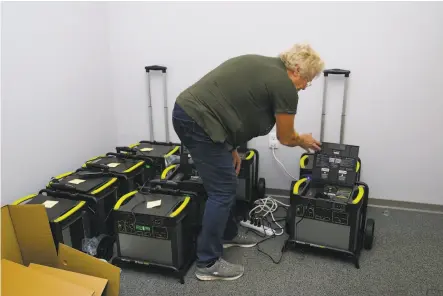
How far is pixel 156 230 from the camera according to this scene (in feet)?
6.39

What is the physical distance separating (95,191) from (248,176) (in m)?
0.96

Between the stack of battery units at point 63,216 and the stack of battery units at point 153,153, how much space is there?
61 cm

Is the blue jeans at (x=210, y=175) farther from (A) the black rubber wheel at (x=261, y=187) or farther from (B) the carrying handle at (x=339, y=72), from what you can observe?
(B) the carrying handle at (x=339, y=72)

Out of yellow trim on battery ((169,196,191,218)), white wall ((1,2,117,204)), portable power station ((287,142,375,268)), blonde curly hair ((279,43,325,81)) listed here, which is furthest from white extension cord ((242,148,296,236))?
white wall ((1,2,117,204))

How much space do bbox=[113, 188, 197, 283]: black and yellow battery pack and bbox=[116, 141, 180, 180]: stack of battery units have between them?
0.52m

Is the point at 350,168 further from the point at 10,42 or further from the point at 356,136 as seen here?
the point at 10,42

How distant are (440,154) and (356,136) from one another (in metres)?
0.57

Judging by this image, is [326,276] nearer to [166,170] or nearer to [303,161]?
[303,161]

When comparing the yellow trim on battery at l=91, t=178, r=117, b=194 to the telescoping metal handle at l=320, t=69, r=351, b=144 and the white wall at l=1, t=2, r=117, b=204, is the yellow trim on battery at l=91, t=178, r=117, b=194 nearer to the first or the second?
the white wall at l=1, t=2, r=117, b=204

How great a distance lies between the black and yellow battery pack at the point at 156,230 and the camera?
1939 millimetres

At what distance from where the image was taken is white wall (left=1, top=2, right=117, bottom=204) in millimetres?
2197

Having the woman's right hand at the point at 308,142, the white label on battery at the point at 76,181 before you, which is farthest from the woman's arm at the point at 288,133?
the white label on battery at the point at 76,181

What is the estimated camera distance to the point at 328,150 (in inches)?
86.4

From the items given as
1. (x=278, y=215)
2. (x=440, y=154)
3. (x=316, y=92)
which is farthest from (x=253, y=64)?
(x=440, y=154)
